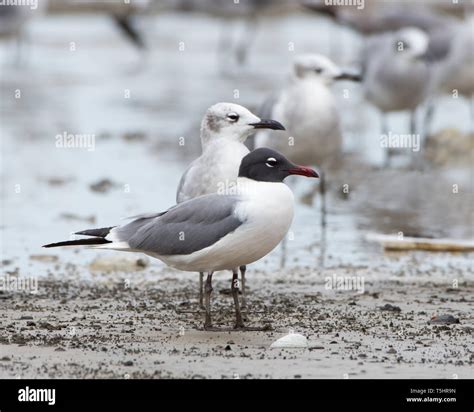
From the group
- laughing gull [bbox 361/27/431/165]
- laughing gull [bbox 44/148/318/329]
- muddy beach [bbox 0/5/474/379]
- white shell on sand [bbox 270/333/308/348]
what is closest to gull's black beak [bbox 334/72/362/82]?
muddy beach [bbox 0/5/474/379]

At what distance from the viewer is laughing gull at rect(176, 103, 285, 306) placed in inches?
290

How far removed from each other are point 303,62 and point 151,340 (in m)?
4.50

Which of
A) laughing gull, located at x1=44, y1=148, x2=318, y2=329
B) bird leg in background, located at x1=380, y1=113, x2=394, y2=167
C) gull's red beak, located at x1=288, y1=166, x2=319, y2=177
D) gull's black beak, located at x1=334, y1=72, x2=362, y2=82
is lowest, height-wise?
laughing gull, located at x1=44, y1=148, x2=318, y2=329

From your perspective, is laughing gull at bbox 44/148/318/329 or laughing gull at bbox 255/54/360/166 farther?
laughing gull at bbox 255/54/360/166

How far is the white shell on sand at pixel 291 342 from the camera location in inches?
236

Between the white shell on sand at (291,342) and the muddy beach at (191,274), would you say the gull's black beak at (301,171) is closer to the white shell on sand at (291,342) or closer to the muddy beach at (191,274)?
the muddy beach at (191,274)

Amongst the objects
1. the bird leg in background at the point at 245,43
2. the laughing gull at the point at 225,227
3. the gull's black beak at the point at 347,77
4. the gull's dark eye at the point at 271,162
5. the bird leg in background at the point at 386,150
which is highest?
the bird leg in background at the point at 245,43

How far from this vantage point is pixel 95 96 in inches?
698

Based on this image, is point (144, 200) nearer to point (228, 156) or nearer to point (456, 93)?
point (228, 156)

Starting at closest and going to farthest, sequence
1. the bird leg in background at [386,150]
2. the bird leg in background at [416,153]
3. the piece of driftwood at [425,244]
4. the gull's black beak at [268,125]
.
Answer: the gull's black beak at [268,125] → the piece of driftwood at [425,244] → the bird leg in background at [416,153] → the bird leg in background at [386,150]

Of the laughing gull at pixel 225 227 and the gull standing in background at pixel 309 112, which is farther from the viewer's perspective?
the gull standing in background at pixel 309 112

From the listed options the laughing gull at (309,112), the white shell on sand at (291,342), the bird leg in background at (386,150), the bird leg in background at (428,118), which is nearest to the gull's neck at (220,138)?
the white shell on sand at (291,342)

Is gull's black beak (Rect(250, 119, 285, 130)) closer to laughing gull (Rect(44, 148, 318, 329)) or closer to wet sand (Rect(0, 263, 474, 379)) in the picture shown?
laughing gull (Rect(44, 148, 318, 329))

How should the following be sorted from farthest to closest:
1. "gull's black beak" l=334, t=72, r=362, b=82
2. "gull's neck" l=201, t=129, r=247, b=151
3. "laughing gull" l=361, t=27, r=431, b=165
→ "laughing gull" l=361, t=27, r=431, b=165 < "gull's black beak" l=334, t=72, r=362, b=82 < "gull's neck" l=201, t=129, r=247, b=151
